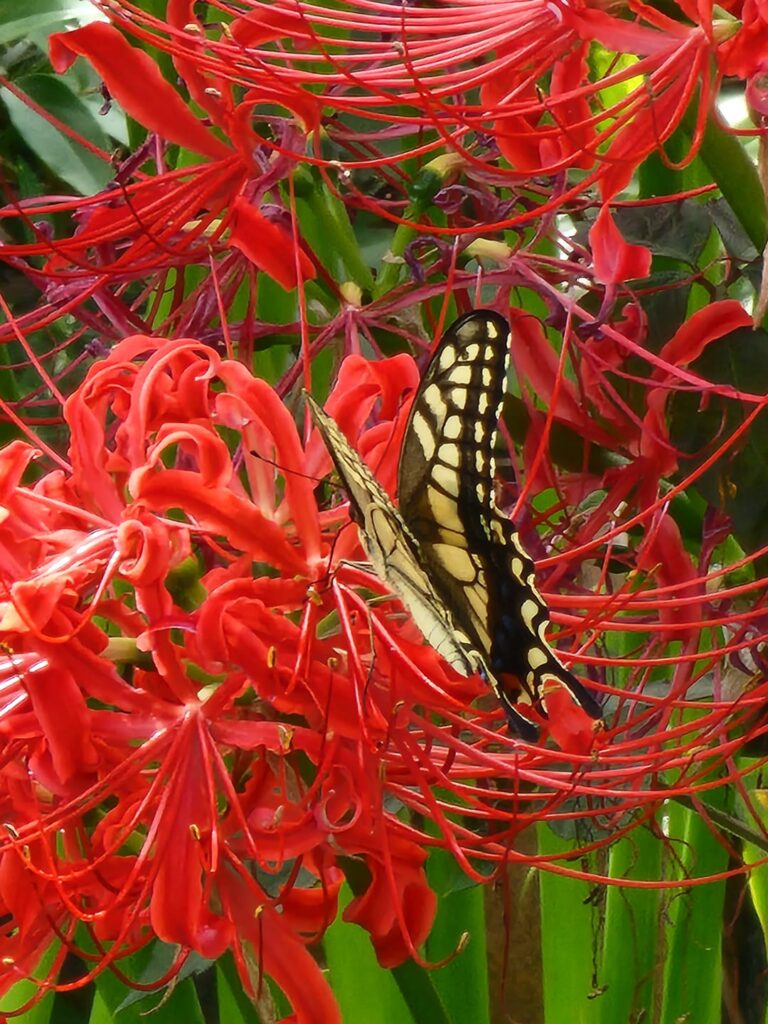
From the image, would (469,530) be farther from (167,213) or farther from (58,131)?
(58,131)

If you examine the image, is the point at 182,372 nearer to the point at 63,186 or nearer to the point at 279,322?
the point at 279,322

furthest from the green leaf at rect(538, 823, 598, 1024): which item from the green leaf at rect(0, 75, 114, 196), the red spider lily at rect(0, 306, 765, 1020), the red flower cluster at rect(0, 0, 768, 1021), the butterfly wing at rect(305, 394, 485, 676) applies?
the green leaf at rect(0, 75, 114, 196)

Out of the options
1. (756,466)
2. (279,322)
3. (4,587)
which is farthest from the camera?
(279,322)

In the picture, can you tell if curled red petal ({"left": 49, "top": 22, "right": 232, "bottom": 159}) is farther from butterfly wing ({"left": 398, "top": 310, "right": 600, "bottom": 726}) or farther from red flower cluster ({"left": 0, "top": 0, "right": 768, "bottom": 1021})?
butterfly wing ({"left": 398, "top": 310, "right": 600, "bottom": 726})

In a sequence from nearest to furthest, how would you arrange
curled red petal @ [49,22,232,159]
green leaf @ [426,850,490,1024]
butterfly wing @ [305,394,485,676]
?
butterfly wing @ [305,394,485,676]
curled red petal @ [49,22,232,159]
green leaf @ [426,850,490,1024]

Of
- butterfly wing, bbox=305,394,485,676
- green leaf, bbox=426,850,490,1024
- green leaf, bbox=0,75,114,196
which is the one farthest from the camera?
green leaf, bbox=0,75,114,196

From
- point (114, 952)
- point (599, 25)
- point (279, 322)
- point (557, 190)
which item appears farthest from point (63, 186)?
point (114, 952)
